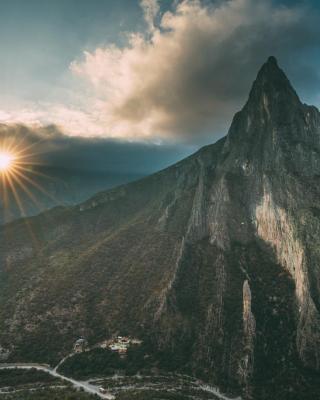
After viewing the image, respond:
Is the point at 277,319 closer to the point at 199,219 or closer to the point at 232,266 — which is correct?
the point at 232,266

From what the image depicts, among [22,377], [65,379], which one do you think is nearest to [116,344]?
[65,379]

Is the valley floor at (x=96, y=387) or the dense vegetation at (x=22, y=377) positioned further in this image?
the dense vegetation at (x=22, y=377)

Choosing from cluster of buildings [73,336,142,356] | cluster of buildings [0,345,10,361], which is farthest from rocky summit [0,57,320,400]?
cluster of buildings [73,336,142,356]

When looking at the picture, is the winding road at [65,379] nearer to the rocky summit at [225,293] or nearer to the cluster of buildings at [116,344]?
the rocky summit at [225,293]

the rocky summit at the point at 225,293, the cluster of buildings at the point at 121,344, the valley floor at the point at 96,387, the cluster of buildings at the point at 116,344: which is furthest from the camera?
the cluster of buildings at the point at 116,344

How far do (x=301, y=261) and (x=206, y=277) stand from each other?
45.3 metres

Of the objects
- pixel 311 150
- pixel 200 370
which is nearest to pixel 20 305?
pixel 200 370

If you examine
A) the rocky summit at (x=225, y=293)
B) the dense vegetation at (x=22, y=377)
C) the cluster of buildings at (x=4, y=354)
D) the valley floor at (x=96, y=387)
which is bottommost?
the valley floor at (x=96, y=387)

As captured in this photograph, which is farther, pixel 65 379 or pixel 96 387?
pixel 65 379

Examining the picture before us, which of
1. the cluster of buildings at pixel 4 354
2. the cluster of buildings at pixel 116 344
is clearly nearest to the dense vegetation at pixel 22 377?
the cluster of buildings at pixel 4 354

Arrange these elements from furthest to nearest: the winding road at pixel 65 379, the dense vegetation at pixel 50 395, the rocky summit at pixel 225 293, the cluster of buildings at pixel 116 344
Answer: the cluster of buildings at pixel 116 344, the rocky summit at pixel 225 293, the winding road at pixel 65 379, the dense vegetation at pixel 50 395

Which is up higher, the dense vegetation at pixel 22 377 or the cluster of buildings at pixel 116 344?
the cluster of buildings at pixel 116 344

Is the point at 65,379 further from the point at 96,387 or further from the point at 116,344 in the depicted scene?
the point at 116,344

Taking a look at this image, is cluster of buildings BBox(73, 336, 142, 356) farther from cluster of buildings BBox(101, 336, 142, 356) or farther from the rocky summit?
the rocky summit
